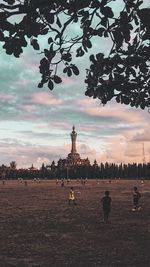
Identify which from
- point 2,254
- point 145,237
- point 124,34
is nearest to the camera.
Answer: point 124,34

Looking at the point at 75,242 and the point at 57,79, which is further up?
the point at 57,79

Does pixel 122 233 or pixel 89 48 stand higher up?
pixel 89 48

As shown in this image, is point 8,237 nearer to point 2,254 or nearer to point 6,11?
point 2,254

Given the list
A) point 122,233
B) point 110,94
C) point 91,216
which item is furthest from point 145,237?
point 110,94

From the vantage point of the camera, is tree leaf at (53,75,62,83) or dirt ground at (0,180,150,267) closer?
tree leaf at (53,75,62,83)

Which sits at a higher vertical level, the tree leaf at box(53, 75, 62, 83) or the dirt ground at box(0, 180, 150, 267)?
the tree leaf at box(53, 75, 62, 83)

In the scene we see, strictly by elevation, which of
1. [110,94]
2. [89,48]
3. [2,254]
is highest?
[89,48]

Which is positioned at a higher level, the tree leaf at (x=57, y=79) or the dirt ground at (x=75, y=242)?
the tree leaf at (x=57, y=79)

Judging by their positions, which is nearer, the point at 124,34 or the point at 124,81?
the point at 124,34

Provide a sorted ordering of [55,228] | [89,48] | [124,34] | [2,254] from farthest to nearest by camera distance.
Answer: [55,228] → [2,254] → [89,48] → [124,34]

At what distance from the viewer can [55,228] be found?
939 inches

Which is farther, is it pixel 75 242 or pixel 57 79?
pixel 75 242

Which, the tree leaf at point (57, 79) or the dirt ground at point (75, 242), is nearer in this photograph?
the tree leaf at point (57, 79)

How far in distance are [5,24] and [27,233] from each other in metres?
17.1
